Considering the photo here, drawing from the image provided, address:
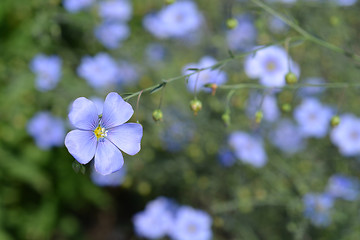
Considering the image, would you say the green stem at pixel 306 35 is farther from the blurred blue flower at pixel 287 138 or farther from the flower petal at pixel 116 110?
the blurred blue flower at pixel 287 138

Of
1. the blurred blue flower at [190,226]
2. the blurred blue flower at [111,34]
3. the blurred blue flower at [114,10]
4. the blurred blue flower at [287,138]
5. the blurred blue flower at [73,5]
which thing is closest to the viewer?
the blurred blue flower at [190,226]

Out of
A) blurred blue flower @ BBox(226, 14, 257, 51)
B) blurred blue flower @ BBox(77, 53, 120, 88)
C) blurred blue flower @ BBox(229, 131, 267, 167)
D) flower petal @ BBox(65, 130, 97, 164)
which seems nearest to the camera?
flower petal @ BBox(65, 130, 97, 164)

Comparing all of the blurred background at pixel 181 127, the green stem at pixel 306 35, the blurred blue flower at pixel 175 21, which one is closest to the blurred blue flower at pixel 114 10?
the blurred background at pixel 181 127

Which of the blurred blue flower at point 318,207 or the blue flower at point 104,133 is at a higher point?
the blurred blue flower at point 318,207

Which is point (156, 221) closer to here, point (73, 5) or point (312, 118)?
point (312, 118)

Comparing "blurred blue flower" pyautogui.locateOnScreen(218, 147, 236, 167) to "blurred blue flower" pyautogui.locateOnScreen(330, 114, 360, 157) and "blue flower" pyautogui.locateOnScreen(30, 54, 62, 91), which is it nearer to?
"blurred blue flower" pyautogui.locateOnScreen(330, 114, 360, 157)

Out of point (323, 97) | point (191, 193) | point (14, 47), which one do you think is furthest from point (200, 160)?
point (14, 47)

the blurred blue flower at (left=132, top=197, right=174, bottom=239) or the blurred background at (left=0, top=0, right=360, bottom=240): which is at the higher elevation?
the blurred background at (left=0, top=0, right=360, bottom=240)

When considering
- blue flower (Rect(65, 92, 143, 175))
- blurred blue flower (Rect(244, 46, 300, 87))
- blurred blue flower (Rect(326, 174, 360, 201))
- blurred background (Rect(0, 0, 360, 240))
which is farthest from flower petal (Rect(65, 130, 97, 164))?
blurred blue flower (Rect(326, 174, 360, 201))
